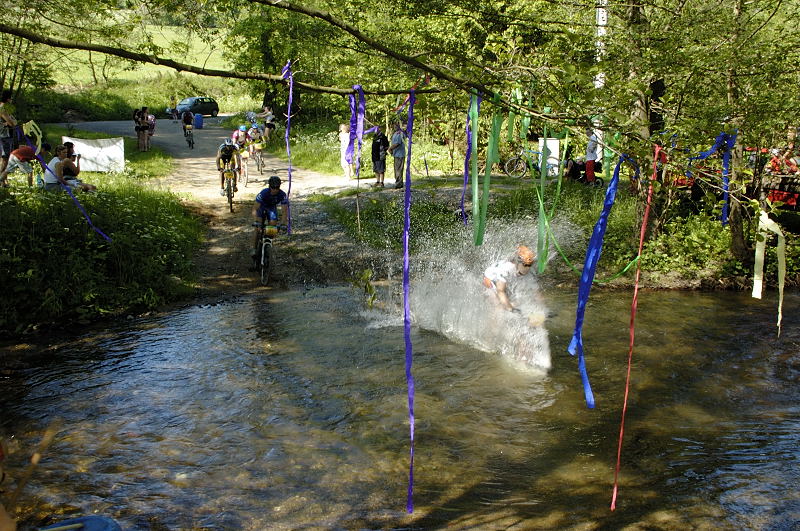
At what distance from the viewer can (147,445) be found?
6.71 metres

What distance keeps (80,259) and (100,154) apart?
9817mm

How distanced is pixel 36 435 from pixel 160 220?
24.1ft

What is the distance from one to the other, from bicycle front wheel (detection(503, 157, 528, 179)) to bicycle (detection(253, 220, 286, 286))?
10.5 metres

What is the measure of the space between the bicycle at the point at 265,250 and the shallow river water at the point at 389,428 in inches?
68.7

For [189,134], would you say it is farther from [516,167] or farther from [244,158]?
[516,167]

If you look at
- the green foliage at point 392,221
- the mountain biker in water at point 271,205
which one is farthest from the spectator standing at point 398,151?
the mountain biker in water at point 271,205

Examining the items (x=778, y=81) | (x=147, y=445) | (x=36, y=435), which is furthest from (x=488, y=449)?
(x=778, y=81)

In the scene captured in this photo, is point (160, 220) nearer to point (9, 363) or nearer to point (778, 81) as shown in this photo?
point (9, 363)

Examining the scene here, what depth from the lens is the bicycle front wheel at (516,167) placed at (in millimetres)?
21078

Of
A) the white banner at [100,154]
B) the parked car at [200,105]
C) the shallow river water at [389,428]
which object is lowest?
the shallow river water at [389,428]

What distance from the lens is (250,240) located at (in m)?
14.5

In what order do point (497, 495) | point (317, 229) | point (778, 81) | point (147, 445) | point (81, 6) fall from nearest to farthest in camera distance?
point (497, 495)
point (147, 445)
point (81, 6)
point (778, 81)
point (317, 229)

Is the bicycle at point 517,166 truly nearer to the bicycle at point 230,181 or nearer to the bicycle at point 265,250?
the bicycle at point 230,181

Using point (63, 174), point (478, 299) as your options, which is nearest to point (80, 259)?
point (63, 174)
